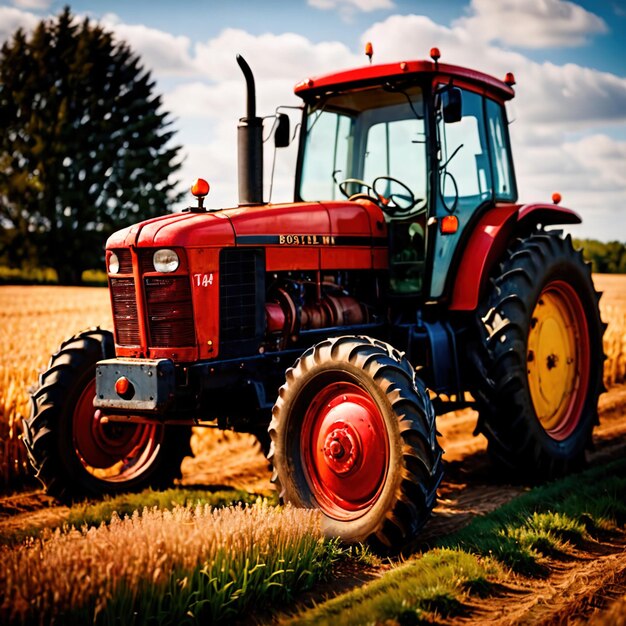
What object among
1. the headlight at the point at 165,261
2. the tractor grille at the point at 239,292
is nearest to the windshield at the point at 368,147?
the tractor grille at the point at 239,292

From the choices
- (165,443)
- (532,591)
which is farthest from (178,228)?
(532,591)

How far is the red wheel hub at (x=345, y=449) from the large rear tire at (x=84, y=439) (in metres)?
1.66

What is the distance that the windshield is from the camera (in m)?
6.35

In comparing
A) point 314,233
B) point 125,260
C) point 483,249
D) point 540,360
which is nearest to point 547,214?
point 483,249

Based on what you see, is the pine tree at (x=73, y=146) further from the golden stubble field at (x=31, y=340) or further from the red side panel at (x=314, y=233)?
the red side panel at (x=314, y=233)

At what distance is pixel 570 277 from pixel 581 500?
2.07 m

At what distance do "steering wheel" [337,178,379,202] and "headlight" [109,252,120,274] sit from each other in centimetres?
204

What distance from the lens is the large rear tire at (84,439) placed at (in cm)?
586

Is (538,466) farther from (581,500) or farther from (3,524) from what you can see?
(3,524)

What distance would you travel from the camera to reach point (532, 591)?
4227mm

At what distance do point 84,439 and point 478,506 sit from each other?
2962 millimetres

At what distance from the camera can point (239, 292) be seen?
18.2ft

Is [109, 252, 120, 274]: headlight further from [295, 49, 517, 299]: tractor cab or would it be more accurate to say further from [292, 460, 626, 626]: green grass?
[292, 460, 626, 626]: green grass

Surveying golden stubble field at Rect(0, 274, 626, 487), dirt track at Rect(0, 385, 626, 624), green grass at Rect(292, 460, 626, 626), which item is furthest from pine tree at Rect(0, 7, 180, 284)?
green grass at Rect(292, 460, 626, 626)
